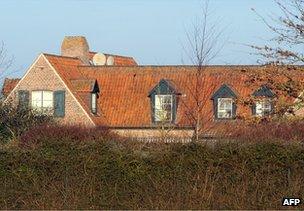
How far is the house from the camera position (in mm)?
41844

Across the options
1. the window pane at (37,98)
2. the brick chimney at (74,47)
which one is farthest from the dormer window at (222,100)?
the brick chimney at (74,47)

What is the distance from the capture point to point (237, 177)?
14258 millimetres

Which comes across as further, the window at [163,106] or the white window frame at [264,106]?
the window at [163,106]

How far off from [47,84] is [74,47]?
26.3 feet

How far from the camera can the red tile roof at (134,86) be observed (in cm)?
4288

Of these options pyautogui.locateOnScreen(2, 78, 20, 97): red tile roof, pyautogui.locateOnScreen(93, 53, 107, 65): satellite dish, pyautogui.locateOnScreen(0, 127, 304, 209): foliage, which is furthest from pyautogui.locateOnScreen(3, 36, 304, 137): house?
pyautogui.locateOnScreen(0, 127, 304, 209): foliage

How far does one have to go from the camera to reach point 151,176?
1454 cm

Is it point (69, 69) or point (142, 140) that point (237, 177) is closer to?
point (142, 140)

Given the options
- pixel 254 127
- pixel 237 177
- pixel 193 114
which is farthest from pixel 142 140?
pixel 193 114

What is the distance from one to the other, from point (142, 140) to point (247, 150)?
243 cm

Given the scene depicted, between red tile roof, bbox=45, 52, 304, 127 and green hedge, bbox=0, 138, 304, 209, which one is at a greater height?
red tile roof, bbox=45, 52, 304, 127

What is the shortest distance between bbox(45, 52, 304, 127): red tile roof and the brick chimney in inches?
145

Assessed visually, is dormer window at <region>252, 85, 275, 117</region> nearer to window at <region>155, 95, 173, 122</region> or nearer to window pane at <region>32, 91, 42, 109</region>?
window at <region>155, 95, 173, 122</region>

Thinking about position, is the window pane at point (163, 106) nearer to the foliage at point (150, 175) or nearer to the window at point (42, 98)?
the window at point (42, 98)
